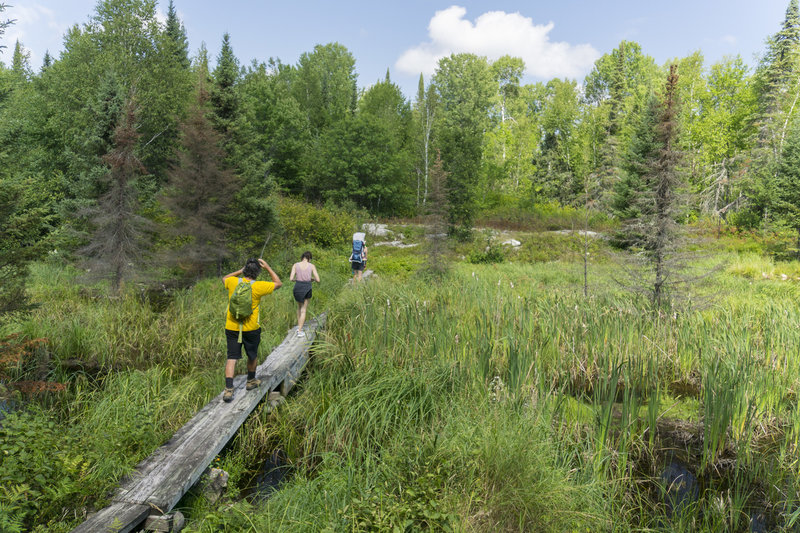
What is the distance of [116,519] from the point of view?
2830 mm

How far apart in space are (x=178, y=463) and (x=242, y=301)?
1.78m

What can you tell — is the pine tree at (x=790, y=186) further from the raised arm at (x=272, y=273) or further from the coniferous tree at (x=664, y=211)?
the raised arm at (x=272, y=273)

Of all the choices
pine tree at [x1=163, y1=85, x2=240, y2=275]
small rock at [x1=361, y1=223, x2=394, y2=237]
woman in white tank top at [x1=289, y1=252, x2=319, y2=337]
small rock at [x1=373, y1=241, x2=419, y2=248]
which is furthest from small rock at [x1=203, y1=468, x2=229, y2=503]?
small rock at [x1=361, y1=223, x2=394, y2=237]

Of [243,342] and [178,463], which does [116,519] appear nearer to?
[178,463]

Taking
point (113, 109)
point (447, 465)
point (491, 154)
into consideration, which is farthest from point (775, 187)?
point (113, 109)

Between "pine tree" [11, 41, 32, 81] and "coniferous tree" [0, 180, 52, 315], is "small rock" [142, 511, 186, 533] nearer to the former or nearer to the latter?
"coniferous tree" [0, 180, 52, 315]

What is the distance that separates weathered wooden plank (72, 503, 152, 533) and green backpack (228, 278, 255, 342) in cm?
216

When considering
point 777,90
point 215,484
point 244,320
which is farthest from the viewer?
point 777,90

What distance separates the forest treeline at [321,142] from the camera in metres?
10.6

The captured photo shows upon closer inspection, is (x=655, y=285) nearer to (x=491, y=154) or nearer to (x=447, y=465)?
(x=447, y=465)

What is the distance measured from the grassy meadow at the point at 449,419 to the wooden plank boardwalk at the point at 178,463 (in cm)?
22

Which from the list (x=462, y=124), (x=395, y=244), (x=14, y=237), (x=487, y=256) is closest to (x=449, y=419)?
(x=14, y=237)

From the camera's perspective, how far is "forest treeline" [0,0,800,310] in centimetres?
1062

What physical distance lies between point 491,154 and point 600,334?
29.7m
